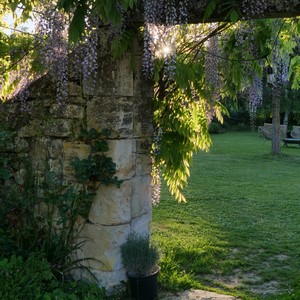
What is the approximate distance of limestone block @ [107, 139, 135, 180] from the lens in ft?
10.6

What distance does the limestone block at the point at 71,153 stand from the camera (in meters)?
3.33

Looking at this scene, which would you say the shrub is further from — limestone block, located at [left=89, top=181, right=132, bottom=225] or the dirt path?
the dirt path

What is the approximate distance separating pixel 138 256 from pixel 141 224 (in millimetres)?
390

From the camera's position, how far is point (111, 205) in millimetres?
3244

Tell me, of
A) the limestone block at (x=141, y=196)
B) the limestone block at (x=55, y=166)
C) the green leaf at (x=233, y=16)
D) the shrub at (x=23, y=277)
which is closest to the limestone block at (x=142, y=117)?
the limestone block at (x=141, y=196)

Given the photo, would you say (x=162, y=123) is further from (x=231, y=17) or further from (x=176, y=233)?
(x=176, y=233)

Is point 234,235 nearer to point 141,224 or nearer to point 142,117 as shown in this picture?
point 141,224

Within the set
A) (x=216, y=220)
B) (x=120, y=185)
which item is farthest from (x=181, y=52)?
(x=216, y=220)

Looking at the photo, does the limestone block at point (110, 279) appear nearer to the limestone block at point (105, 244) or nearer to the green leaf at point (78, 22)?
the limestone block at point (105, 244)

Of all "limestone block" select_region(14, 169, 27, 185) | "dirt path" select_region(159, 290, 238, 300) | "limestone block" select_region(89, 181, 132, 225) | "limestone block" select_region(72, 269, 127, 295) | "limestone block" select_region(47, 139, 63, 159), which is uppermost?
"limestone block" select_region(47, 139, 63, 159)

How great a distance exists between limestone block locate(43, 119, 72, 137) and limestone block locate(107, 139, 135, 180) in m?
0.37

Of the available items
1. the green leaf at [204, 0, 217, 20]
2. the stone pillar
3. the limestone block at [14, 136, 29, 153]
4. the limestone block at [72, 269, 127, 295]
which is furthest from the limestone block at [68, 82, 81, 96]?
the limestone block at [72, 269, 127, 295]

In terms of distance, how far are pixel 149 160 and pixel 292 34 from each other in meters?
1.72

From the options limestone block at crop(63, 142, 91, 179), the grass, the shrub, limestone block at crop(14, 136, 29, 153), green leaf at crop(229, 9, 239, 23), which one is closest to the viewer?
green leaf at crop(229, 9, 239, 23)
